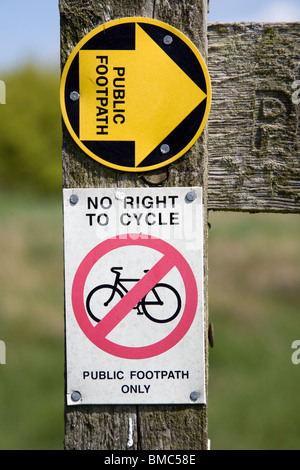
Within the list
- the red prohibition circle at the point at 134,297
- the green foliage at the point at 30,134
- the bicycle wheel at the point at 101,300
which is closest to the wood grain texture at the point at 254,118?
the red prohibition circle at the point at 134,297

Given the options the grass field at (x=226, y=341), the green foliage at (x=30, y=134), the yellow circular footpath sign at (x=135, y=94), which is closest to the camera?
the yellow circular footpath sign at (x=135, y=94)

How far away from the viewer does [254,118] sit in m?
1.55

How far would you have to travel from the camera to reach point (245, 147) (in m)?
1.56

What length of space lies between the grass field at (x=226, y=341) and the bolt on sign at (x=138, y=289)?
146 inches

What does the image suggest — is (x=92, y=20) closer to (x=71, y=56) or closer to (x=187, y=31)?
(x=71, y=56)

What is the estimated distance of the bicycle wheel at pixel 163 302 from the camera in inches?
58.2

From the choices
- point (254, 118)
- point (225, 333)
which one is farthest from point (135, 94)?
point (225, 333)

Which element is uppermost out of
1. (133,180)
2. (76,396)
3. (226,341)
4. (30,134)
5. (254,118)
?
(30,134)

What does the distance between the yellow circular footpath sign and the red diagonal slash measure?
9.3 inches

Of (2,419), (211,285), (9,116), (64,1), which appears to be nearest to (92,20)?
(64,1)

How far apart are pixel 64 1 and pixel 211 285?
8464mm

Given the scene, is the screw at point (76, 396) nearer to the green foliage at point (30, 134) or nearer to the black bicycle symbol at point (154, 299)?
the black bicycle symbol at point (154, 299)

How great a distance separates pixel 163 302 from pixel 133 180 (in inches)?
12.1

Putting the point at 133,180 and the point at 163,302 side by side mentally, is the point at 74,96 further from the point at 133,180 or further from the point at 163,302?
the point at 163,302
